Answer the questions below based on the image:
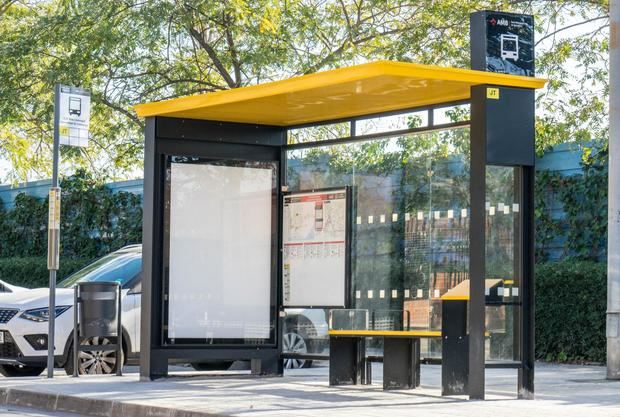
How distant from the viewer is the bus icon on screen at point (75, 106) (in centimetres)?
1508

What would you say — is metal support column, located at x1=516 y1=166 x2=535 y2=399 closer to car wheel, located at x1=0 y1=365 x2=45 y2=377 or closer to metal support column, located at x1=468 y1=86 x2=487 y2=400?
metal support column, located at x1=468 y1=86 x2=487 y2=400

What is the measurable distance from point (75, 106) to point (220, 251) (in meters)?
2.46

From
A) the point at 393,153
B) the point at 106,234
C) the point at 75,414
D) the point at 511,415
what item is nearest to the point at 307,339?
the point at 393,153

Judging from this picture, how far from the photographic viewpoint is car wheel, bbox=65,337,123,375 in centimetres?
1588

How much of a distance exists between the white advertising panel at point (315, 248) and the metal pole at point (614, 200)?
11.9ft

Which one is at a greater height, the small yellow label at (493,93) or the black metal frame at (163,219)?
the small yellow label at (493,93)

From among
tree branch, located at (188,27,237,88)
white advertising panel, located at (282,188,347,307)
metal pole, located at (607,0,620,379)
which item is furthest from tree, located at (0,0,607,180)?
white advertising panel, located at (282,188,347,307)

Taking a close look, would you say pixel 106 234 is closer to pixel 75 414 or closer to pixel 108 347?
pixel 108 347

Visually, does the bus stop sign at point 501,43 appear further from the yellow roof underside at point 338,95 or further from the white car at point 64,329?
the white car at point 64,329

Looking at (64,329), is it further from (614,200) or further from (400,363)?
(614,200)

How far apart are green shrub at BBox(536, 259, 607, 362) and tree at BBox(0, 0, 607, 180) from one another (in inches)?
76.1

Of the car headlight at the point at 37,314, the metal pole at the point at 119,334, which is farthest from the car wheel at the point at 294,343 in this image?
the car headlight at the point at 37,314

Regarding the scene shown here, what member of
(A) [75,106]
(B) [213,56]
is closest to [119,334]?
(A) [75,106]

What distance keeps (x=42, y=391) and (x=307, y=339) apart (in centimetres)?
321
